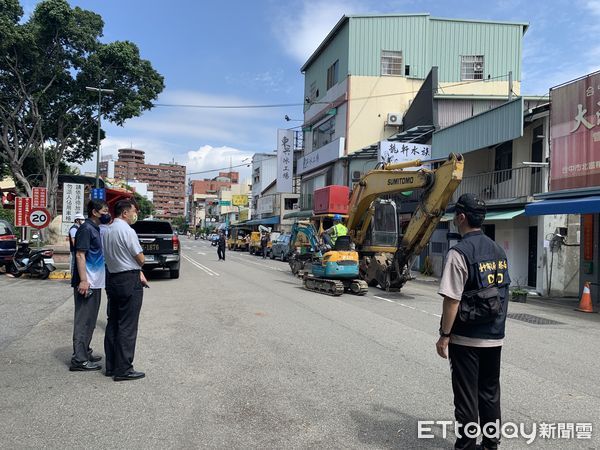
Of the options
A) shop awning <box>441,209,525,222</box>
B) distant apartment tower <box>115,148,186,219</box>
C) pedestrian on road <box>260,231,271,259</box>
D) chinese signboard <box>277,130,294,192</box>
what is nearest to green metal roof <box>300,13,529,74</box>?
chinese signboard <box>277,130,294,192</box>

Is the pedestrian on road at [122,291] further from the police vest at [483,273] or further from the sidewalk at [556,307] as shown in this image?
the sidewalk at [556,307]

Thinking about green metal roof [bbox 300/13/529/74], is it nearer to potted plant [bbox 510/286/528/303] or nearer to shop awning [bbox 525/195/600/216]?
shop awning [bbox 525/195/600/216]

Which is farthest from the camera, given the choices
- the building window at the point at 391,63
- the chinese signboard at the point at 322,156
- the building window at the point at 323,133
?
the building window at the point at 323,133

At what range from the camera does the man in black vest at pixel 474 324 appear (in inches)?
135

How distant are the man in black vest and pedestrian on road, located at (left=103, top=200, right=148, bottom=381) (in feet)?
11.3

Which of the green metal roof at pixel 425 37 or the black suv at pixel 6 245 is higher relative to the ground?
the green metal roof at pixel 425 37

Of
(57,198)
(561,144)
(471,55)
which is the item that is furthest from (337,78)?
(561,144)

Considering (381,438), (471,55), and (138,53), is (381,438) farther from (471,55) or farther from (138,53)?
(471,55)

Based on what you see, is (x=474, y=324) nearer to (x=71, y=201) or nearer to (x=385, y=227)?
(x=385, y=227)

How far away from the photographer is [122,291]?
5328 millimetres

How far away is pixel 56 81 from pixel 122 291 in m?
24.7

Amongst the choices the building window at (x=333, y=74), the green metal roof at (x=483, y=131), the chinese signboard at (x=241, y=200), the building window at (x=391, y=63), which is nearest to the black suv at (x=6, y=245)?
the green metal roof at (x=483, y=131)

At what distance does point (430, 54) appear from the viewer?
1337 inches

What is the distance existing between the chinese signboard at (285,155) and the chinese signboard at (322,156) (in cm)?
95
